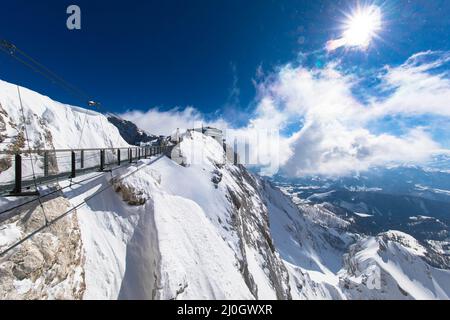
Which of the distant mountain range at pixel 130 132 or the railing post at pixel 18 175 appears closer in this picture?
the railing post at pixel 18 175

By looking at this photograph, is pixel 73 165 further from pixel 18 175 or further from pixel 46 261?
pixel 46 261

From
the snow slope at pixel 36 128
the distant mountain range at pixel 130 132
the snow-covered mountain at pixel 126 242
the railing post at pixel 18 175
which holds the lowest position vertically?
the snow-covered mountain at pixel 126 242

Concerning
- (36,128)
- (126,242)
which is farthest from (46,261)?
(36,128)

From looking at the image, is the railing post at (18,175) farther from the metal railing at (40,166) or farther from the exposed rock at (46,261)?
the exposed rock at (46,261)

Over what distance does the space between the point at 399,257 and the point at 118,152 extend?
17924 cm

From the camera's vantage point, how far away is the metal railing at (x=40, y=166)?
807 cm

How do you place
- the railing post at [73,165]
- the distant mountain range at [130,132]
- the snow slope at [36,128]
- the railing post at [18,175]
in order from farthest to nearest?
the distant mountain range at [130,132], the railing post at [73,165], the snow slope at [36,128], the railing post at [18,175]

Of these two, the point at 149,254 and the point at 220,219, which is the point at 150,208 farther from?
the point at 220,219

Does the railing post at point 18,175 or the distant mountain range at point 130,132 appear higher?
the distant mountain range at point 130,132

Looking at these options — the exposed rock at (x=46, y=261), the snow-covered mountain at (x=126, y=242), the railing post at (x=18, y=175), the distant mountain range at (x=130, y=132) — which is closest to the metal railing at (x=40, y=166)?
the railing post at (x=18, y=175)

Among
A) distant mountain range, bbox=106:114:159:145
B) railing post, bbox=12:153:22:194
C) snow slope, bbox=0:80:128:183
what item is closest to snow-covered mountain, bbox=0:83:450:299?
snow slope, bbox=0:80:128:183
